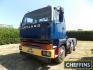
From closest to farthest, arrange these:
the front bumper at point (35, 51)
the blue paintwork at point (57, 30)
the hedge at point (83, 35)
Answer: the front bumper at point (35, 51), the blue paintwork at point (57, 30), the hedge at point (83, 35)

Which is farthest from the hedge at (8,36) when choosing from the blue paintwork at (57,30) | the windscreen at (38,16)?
the blue paintwork at (57,30)

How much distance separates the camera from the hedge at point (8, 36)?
19203mm

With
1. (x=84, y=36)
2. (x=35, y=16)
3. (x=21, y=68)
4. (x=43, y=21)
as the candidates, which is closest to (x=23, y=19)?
(x=35, y=16)

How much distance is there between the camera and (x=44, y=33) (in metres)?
7.98

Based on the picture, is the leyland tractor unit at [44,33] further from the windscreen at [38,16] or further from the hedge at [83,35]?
the hedge at [83,35]

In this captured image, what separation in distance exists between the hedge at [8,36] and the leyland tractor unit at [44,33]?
34.3ft

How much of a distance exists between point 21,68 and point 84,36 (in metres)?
18.1

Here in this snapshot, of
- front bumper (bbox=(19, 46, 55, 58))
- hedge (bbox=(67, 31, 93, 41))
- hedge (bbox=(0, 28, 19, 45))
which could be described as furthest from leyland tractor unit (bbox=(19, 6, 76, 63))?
hedge (bbox=(67, 31, 93, 41))

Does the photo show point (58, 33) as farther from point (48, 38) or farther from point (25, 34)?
point (25, 34)

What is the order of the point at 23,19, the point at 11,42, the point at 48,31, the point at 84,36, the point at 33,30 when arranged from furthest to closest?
the point at 84,36 < the point at 11,42 < the point at 23,19 < the point at 33,30 < the point at 48,31

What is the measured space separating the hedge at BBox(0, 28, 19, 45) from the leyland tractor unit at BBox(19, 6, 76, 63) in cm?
1047

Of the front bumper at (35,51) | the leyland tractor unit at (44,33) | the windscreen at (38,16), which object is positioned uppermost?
the windscreen at (38,16)

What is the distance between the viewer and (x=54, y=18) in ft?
26.6

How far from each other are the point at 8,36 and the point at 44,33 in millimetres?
13120
